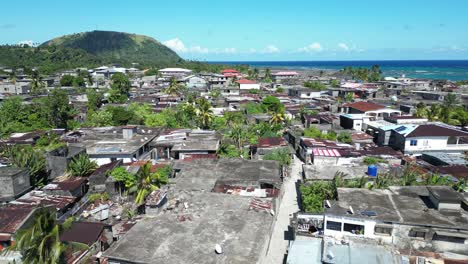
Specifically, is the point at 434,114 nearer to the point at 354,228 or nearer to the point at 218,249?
the point at 354,228

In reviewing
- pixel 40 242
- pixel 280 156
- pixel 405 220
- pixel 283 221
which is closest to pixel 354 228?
pixel 405 220

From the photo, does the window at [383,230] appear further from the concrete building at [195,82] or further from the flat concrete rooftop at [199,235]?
the concrete building at [195,82]

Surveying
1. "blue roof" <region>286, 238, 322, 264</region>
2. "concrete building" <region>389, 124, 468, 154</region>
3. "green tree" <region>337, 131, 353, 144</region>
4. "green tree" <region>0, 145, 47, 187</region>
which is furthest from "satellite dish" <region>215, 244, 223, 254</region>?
"green tree" <region>337, 131, 353, 144</region>

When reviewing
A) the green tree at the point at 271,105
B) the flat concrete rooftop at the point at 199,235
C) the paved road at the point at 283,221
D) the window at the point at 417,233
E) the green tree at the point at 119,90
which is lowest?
the paved road at the point at 283,221

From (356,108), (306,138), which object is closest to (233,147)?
(306,138)

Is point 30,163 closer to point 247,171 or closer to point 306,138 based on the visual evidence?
point 247,171

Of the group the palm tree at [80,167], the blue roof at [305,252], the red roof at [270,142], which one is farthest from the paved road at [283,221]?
the palm tree at [80,167]
